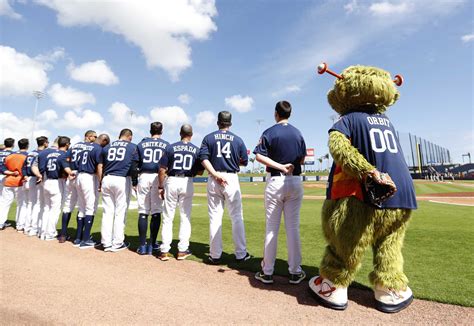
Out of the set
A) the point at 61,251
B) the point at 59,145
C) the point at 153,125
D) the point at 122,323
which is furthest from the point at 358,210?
the point at 59,145

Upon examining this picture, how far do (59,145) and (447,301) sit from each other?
7.50 m

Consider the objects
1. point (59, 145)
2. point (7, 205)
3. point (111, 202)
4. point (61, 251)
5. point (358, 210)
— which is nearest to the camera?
point (358, 210)

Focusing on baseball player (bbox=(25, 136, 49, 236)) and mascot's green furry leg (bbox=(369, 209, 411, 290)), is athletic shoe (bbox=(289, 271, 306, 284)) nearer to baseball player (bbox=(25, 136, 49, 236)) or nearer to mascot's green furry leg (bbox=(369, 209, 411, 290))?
mascot's green furry leg (bbox=(369, 209, 411, 290))

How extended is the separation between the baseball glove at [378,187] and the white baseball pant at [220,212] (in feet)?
6.94

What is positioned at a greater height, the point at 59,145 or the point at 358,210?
the point at 59,145

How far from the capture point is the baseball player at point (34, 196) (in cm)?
640

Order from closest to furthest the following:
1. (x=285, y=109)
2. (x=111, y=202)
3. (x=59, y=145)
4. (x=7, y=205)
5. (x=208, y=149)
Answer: (x=285, y=109), (x=208, y=149), (x=111, y=202), (x=59, y=145), (x=7, y=205)

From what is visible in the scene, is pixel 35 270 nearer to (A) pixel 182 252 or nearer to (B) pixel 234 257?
(A) pixel 182 252

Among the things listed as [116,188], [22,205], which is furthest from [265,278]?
[22,205]

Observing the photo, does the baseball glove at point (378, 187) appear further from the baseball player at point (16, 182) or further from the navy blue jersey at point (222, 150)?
the baseball player at point (16, 182)

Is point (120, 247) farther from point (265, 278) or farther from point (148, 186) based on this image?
point (265, 278)

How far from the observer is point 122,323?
2.36 metres

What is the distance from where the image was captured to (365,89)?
2844mm

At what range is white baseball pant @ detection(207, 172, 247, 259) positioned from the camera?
415 cm
